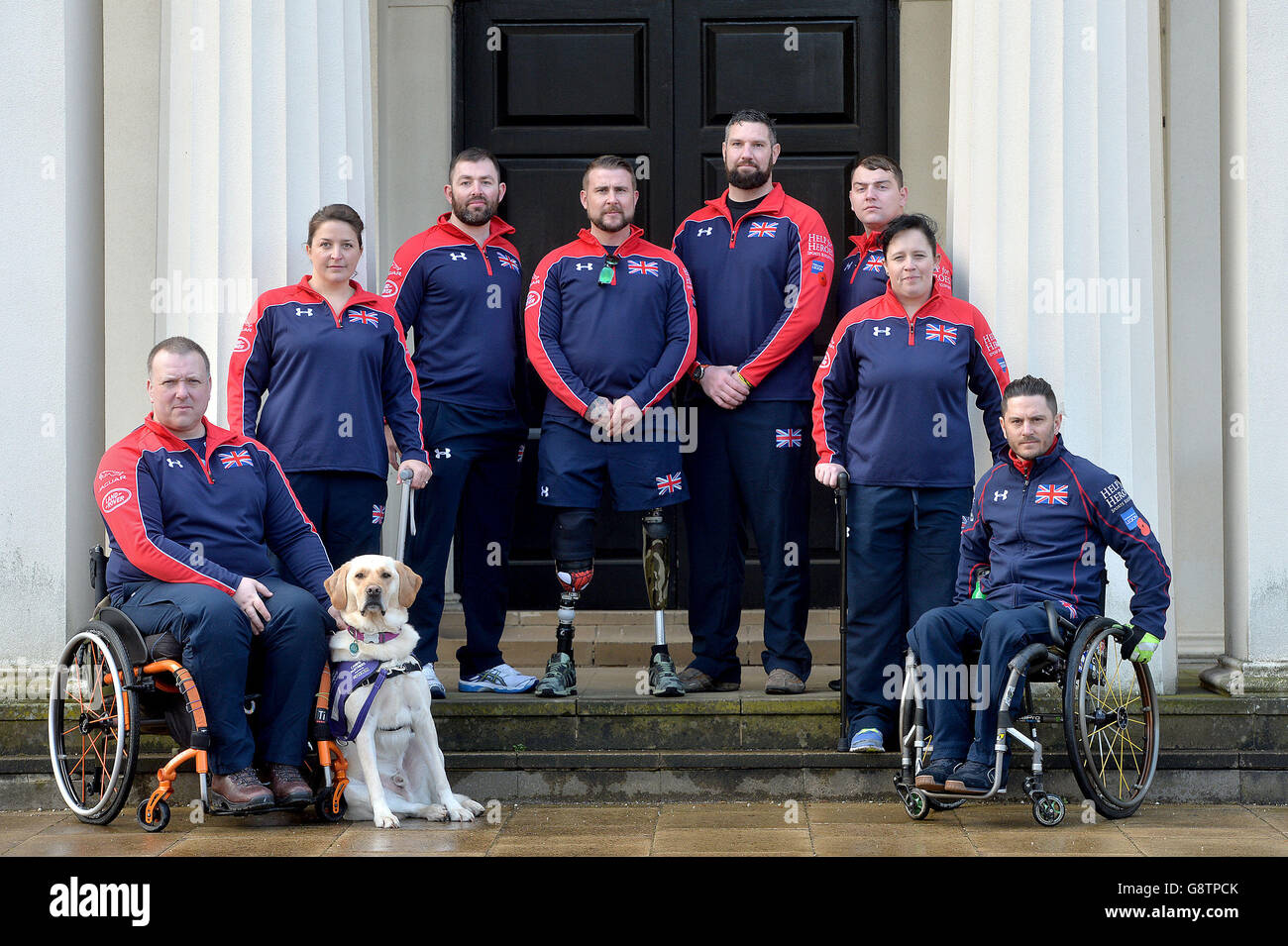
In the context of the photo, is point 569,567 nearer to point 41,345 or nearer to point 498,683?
point 498,683

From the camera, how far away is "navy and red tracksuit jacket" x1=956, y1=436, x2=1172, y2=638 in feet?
17.8

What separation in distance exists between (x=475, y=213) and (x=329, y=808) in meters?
2.47

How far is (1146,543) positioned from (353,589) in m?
2.77

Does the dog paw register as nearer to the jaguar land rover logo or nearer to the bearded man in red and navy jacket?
the bearded man in red and navy jacket

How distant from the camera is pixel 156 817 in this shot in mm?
5246

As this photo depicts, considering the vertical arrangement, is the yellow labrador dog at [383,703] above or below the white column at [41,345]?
below

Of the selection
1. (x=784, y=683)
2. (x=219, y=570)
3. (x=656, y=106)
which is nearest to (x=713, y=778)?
(x=784, y=683)

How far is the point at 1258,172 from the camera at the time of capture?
618 cm

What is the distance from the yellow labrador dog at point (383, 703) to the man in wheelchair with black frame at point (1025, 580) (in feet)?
5.60

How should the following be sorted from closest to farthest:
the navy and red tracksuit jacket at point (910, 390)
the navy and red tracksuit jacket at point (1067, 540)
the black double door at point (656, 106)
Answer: the navy and red tracksuit jacket at point (1067, 540) → the navy and red tracksuit jacket at point (910, 390) → the black double door at point (656, 106)

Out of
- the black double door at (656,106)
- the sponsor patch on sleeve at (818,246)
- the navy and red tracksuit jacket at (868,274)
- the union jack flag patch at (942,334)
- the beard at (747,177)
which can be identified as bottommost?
the union jack flag patch at (942,334)

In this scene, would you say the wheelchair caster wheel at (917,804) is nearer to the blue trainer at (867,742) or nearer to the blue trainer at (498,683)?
the blue trainer at (867,742)

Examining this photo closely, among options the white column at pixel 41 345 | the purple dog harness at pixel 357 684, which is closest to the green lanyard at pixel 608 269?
the purple dog harness at pixel 357 684

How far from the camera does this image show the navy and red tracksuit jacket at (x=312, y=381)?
5.88 m
